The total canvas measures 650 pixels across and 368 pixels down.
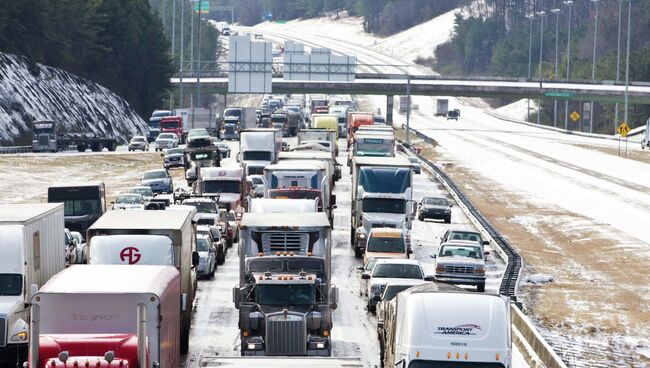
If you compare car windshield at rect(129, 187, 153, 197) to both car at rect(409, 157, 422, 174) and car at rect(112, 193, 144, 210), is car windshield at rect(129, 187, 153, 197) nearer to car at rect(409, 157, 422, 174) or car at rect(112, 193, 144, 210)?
car at rect(112, 193, 144, 210)

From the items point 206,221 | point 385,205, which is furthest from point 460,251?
point 206,221

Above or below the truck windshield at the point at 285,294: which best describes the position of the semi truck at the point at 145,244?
above

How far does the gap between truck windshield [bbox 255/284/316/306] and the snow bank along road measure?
293 inches

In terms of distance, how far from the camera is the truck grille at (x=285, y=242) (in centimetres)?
3438

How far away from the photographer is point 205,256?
45844 millimetres

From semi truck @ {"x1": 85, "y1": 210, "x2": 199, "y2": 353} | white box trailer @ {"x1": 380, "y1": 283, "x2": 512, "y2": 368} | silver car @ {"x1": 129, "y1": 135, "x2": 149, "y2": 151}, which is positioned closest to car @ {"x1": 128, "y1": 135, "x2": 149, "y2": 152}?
silver car @ {"x1": 129, "y1": 135, "x2": 149, "y2": 151}

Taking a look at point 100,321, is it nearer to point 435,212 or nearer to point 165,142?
point 435,212

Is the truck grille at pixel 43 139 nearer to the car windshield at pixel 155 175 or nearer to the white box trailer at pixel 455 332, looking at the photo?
the car windshield at pixel 155 175

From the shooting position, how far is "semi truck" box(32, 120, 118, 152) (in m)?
109

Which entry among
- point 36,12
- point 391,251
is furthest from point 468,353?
point 36,12

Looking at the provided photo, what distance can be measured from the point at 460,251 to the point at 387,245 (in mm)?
2551

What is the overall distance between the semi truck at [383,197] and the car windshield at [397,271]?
1329cm

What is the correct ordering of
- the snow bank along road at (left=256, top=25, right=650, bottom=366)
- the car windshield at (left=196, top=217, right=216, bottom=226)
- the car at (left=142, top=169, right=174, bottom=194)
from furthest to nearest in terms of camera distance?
1. the car at (left=142, top=169, right=174, bottom=194)
2. the car windshield at (left=196, top=217, right=216, bottom=226)
3. the snow bank along road at (left=256, top=25, right=650, bottom=366)

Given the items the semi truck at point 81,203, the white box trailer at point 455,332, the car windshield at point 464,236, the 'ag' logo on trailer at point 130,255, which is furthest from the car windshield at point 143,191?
A: the white box trailer at point 455,332
